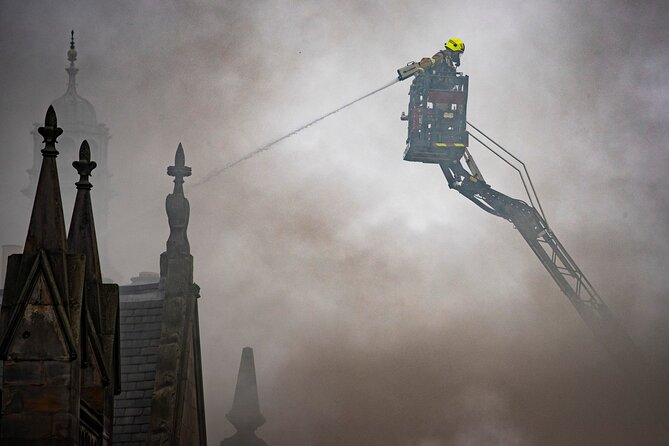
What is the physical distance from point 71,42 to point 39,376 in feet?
143

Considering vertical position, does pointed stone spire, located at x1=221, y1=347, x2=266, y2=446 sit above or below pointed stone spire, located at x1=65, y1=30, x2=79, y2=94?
below

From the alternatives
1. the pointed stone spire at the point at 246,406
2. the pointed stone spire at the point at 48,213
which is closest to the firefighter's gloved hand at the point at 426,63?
the pointed stone spire at the point at 246,406

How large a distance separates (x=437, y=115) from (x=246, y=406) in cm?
1677

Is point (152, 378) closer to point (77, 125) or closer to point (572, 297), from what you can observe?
point (572, 297)

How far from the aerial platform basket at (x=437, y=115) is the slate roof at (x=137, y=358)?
19467mm

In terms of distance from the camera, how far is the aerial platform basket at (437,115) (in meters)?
46.0

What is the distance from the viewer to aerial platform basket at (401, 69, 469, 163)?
46.0m

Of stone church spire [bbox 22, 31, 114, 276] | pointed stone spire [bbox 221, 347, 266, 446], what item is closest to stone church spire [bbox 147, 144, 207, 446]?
pointed stone spire [bbox 221, 347, 266, 446]

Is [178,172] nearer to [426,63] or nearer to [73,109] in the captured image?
[426,63]

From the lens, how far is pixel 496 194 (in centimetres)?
5047

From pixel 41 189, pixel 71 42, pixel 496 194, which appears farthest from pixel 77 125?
pixel 41 189

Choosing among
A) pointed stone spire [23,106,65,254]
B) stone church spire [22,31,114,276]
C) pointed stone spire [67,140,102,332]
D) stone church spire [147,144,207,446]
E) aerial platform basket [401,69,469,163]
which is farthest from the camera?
stone church spire [22,31,114,276]

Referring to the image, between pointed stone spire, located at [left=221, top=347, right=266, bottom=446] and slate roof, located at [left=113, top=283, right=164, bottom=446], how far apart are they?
4540 millimetres

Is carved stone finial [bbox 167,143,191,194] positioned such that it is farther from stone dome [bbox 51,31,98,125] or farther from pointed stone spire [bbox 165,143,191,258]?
stone dome [bbox 51,31,98,125]
